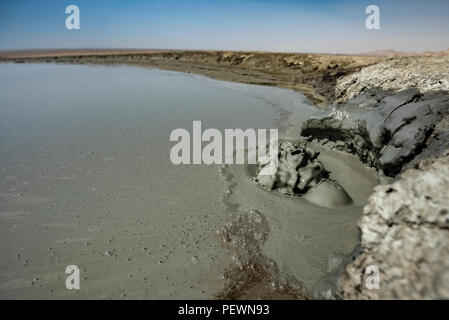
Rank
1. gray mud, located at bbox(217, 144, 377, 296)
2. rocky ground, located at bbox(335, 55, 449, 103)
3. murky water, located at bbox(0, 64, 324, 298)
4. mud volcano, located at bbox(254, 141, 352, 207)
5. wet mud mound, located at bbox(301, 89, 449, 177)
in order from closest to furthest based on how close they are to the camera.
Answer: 1. murky water, located at bbox(0, 64, 324, 298)
2. gray mud, located at bbox(217, 144, 377, 296)
3. wet mud mound, located at bbox(301, 89, 449, 177)
4. mud volcano, located at bbox(254, 141, 352, 207)
5. rocky ground, located at bbox(335, 55, 449, 103)

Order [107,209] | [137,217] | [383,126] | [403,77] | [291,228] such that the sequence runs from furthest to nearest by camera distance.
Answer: [403,77] < [383,126] < [107,209] < [137,217] < [291,228]

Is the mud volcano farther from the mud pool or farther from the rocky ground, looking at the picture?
the rocky ground

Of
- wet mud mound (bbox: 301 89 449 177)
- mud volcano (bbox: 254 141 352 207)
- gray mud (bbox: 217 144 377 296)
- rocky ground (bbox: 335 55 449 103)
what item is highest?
rocky ground (bbox: 335 55 449 103)

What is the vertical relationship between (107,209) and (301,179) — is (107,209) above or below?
below

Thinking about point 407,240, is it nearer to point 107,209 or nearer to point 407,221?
point 407,221

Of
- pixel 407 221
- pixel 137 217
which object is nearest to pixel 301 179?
pixel 407 221

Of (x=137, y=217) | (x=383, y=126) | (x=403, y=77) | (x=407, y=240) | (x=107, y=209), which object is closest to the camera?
(x=407, y=240)

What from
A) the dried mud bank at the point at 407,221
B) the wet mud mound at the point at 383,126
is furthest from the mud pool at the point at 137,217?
the dried mud bank at the point at 407,221

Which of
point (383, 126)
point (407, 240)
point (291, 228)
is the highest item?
point (383, 126)

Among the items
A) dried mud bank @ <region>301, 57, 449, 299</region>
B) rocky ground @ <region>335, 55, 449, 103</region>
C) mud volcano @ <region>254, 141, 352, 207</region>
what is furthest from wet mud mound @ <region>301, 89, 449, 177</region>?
mud volcano @ <region>254, 141, 352, 207</region>

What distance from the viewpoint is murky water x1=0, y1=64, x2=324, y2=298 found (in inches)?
125

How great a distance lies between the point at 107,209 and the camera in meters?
4.46

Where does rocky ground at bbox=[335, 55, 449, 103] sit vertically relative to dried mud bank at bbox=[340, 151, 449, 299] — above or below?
above

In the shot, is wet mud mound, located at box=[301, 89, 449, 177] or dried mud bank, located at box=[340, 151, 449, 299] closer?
dried mud bank, located at box=[340, 151, 449, 299]
